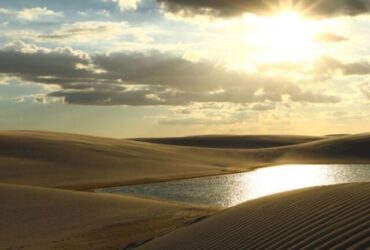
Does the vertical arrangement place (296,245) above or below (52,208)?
above

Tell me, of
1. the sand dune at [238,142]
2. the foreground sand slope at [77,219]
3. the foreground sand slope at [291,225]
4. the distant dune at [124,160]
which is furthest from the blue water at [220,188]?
the sand dune at [238,142]

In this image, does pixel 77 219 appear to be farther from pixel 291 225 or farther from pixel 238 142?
pixel 238 142

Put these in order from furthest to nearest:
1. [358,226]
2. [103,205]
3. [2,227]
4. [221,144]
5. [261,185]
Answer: [221,144]
[261,185]
[103,205]
[2,227]
[358,226]

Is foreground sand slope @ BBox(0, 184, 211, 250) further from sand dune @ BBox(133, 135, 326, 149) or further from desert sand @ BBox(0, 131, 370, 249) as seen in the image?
sand dune @ BBox(133, 135, 326, 149)

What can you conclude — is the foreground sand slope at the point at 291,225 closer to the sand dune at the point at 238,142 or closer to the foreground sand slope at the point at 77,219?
the foreground sand slope at the point at 77,219

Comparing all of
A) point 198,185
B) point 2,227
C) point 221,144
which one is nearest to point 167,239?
point 2,227

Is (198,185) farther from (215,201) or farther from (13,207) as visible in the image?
(13,207)
